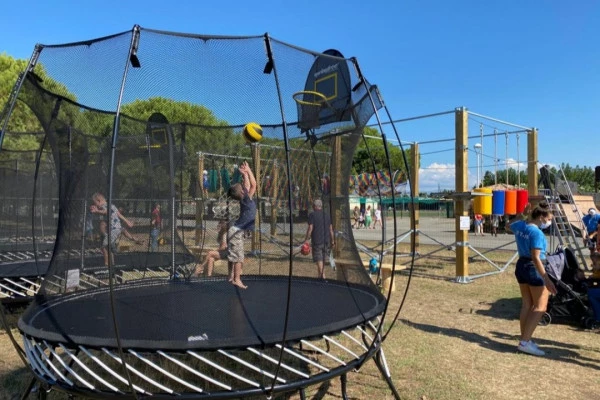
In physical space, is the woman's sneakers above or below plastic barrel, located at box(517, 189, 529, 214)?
below

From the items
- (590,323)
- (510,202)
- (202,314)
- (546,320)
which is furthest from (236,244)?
(510,202)

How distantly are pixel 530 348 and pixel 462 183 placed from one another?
437 cm

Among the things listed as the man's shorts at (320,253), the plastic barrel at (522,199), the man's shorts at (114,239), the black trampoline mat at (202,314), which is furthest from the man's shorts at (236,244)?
the plastic barrel at (522,199)

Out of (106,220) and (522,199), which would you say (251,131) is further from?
(522,199)

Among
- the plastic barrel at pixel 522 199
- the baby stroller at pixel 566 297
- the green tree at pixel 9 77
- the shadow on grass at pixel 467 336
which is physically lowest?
the shadow on grass at pixel 467 336

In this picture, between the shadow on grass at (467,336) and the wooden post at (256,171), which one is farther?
the shadow on grass at (467,336)

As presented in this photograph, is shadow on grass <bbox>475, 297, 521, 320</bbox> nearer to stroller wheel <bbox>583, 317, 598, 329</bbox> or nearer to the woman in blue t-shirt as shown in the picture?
stroller wheel <bbox>583, 317, 598, 329</bbox>

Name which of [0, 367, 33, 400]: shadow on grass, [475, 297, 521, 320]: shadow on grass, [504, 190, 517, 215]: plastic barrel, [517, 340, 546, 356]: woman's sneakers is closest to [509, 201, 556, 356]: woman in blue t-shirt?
[517, 340, 546, 356]: woman's sneakers

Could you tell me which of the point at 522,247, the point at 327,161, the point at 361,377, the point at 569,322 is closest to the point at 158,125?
the point at 327,161

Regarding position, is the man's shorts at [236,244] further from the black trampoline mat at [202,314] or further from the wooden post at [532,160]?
the wooden post at [532,160]

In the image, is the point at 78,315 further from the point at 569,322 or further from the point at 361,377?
the point at 569,322

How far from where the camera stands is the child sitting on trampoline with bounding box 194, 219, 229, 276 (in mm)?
4300

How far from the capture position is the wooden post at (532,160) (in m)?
9.66

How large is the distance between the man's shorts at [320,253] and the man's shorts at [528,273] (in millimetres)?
2003
